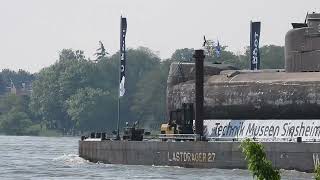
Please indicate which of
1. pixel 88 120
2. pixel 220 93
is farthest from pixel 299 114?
pixel 88 120

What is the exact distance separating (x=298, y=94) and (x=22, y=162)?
862 inches

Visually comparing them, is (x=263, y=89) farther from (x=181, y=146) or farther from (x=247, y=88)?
(x=181, y=146)

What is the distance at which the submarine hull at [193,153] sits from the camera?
206 ft

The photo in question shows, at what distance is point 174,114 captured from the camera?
76.2 m

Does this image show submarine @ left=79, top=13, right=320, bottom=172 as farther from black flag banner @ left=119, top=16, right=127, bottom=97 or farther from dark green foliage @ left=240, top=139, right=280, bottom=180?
dark green foliage @ left=240, top=139, right=280, bottom=180

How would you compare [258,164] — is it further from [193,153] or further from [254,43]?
[254,43]

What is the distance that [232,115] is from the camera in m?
72.8

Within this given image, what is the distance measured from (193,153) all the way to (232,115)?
15.3 feet

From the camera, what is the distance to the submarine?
67.8 meters

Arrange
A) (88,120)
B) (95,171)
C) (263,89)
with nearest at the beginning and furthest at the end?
(95,171) → (263,89) → (88,120)

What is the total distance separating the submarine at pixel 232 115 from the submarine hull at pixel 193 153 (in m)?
0.06

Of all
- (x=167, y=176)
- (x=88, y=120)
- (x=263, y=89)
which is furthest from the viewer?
(x=88, y=120)

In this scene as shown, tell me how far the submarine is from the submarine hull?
0.18ft

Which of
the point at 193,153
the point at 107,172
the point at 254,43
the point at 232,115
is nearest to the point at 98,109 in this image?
the point at 254,43
